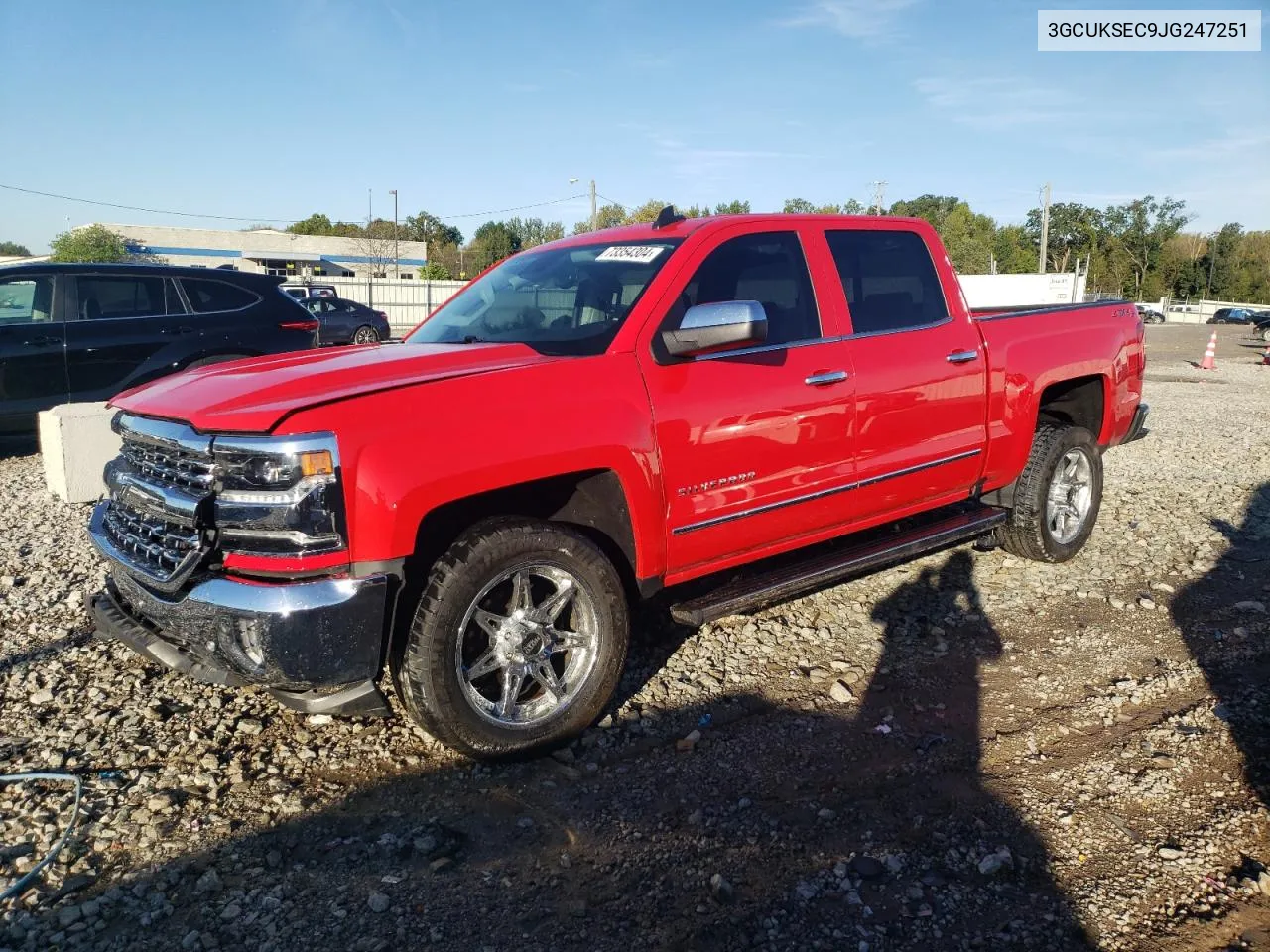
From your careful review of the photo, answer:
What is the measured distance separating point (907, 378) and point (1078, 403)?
2150 mm

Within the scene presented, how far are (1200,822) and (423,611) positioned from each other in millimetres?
2620

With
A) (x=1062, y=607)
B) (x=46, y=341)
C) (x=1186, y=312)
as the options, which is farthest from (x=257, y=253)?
(x=1186, y=312)

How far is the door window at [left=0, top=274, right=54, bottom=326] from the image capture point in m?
8.07

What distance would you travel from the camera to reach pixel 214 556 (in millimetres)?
3072

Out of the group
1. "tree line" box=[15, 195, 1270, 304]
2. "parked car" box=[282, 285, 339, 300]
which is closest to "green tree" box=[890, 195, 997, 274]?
"tree line" box=[15, 195, 1270, 304]

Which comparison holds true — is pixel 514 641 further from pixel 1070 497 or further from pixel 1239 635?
pixel 1070 497

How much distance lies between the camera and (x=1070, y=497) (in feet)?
19.2

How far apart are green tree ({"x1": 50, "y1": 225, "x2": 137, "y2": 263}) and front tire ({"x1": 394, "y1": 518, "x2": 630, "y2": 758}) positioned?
55.2 m

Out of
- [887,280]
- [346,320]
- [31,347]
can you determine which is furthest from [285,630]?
[346,320]

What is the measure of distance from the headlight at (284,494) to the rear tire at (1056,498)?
409 centimetres

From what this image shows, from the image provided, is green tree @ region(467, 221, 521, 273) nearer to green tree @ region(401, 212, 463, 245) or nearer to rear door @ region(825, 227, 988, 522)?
green tree @ region(401, 212, 463, 245)

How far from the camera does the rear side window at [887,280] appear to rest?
453 cm

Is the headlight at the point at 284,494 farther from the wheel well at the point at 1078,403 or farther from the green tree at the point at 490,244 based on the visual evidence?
the green tree at the point at 490,244

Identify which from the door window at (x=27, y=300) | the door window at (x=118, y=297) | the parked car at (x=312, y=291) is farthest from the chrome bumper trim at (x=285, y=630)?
the parked car at (x=312, y=291)
